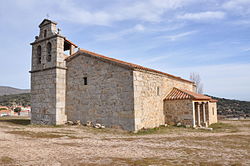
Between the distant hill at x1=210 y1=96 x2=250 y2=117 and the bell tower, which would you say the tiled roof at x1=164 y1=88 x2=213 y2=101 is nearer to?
the bell tower

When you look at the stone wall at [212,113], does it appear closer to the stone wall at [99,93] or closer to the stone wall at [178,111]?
the stone wall at [178,111]

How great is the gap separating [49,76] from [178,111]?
9428mm

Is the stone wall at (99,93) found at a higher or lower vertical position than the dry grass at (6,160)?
higher

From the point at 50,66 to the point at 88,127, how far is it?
5343mm

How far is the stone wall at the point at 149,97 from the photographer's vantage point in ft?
39.2

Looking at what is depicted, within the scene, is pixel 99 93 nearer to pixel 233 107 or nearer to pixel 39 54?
pixel 39 54

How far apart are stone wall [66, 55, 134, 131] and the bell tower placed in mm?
601

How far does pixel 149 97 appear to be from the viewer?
13328 mm

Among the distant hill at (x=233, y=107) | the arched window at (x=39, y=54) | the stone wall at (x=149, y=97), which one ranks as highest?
the arched window at (x=39, y=54)

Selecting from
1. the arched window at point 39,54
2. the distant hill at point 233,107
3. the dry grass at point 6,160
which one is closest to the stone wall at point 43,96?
the arched window at point 39,54

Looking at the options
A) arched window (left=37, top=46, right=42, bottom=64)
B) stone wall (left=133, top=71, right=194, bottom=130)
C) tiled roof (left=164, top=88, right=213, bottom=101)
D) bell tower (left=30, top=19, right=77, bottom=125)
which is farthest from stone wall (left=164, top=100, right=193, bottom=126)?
arched window (left=37, top=46, right=42, bottom=64)

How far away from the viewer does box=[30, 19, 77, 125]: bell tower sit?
14.2 meters

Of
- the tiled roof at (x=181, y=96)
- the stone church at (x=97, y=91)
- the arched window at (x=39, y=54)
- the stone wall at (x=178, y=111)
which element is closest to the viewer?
the stone church at (x=97, y=91)

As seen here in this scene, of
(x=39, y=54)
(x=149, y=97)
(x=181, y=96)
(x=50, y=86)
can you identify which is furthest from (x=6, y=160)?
(x=39, y=54)
